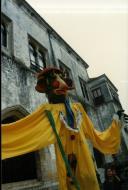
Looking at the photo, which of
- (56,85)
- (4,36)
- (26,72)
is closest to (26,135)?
(56,85)

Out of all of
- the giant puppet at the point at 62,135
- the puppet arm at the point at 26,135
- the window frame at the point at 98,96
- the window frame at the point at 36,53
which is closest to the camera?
the puppet arm at the point at 26,135

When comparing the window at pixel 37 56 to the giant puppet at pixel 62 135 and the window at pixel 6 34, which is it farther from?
the giant puppet at pixel 62 135

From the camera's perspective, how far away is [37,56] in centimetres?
990

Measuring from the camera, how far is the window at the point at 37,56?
938 centimetres

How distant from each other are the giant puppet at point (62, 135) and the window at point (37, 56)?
5.49 m

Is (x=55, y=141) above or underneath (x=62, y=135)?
underneath

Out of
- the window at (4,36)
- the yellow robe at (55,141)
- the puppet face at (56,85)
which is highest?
the window at (4,36)

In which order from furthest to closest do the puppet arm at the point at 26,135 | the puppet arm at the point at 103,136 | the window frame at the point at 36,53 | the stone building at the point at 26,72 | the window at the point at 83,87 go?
the window at the point at 83,87, the window frame at the point at 36,53, the stone building at the point at 26,72, the puppet arm at the point at 103,136, the puppet arm at the point at 26,135

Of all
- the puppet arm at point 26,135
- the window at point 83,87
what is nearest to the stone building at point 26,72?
the window at point 83,87

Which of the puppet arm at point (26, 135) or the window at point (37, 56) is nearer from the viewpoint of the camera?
the puppet arm at point (26, 135)

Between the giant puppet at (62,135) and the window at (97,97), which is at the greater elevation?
the window at (97,97)

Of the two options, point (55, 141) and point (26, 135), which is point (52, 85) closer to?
point (55, 141)

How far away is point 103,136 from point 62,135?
3.35 feet

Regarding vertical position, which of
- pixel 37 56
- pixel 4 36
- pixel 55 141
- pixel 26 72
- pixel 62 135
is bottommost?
pixel 55 141
